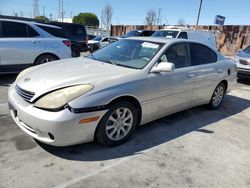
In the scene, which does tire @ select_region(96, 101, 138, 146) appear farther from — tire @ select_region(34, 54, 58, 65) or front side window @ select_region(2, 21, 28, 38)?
front side window @ select_region(2, 21, 28, 38)

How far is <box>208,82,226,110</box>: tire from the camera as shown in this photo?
206 inches

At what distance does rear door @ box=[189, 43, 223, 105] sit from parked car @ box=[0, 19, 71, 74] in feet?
13.4

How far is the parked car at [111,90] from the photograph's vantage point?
2.81 m

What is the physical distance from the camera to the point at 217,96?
5359 millimetres

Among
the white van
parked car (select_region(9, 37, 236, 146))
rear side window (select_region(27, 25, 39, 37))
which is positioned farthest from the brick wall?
rear side window (select_region(27, 25, 39, 37))

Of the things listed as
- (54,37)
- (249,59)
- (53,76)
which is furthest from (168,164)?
(249,59)

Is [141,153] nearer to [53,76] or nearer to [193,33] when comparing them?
[53,76]

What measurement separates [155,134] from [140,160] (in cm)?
86

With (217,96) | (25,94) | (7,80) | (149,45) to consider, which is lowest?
(7,80)

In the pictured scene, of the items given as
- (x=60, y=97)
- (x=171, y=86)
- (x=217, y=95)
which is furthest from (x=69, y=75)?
(x=217, y=95)

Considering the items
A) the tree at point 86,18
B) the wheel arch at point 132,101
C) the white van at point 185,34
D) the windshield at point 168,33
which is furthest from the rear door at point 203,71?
the tree at point 86,18

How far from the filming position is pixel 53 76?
10.6ft

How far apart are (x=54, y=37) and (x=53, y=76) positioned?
4.37 m

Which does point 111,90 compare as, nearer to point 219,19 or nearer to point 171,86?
point 171,86
